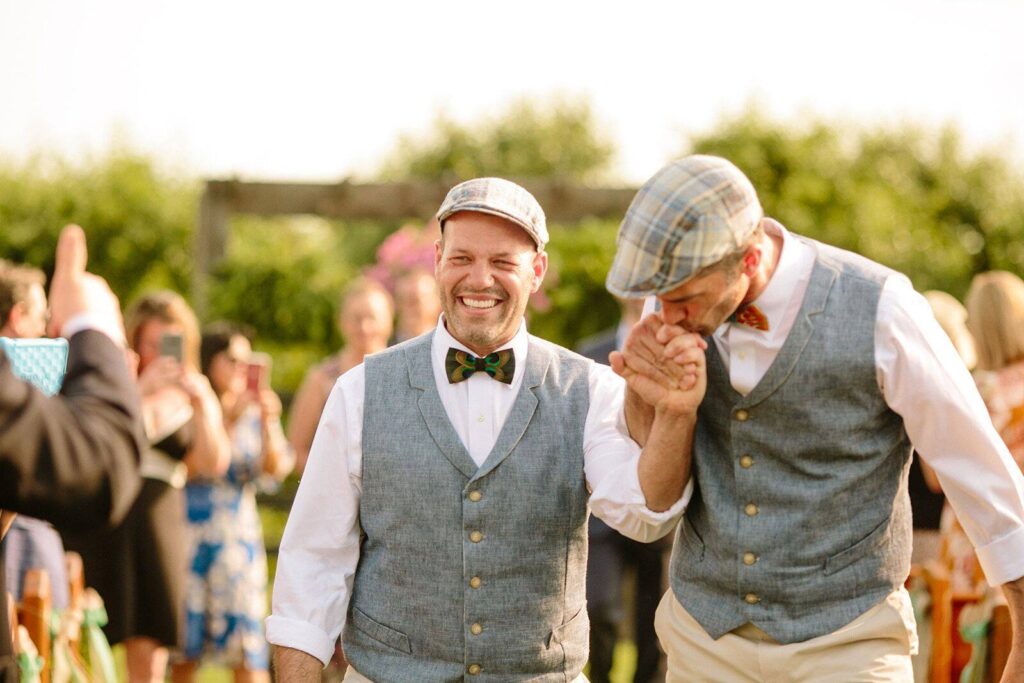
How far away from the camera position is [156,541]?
546 cm

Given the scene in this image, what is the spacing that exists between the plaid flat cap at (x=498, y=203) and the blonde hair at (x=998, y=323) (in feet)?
8.32

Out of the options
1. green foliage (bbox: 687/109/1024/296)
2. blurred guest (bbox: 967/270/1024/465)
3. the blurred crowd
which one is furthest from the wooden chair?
green foliage (bbox: 687/109/1024/296)

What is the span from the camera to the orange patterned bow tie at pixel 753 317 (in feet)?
8.99

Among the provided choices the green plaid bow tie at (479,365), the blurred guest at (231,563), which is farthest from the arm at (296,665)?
the blurred guest at (231,563)

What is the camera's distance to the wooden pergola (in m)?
9.27

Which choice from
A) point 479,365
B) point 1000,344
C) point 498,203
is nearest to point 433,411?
point 479,365

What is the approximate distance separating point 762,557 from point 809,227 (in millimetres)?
13279

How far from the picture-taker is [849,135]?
22.0 m

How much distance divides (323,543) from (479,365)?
567 millimetres

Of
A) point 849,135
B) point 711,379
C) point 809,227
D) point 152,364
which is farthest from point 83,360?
point 849,135

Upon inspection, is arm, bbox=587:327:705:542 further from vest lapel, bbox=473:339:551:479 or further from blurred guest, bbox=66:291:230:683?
blurred guest, bbox=66:291:230:683

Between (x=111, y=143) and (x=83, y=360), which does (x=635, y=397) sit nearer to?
(x=83, y=360)

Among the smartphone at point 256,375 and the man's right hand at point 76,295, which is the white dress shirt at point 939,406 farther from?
the smartphone at point 256,375

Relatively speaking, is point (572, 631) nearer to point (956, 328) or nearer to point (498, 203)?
point (498, 203)
